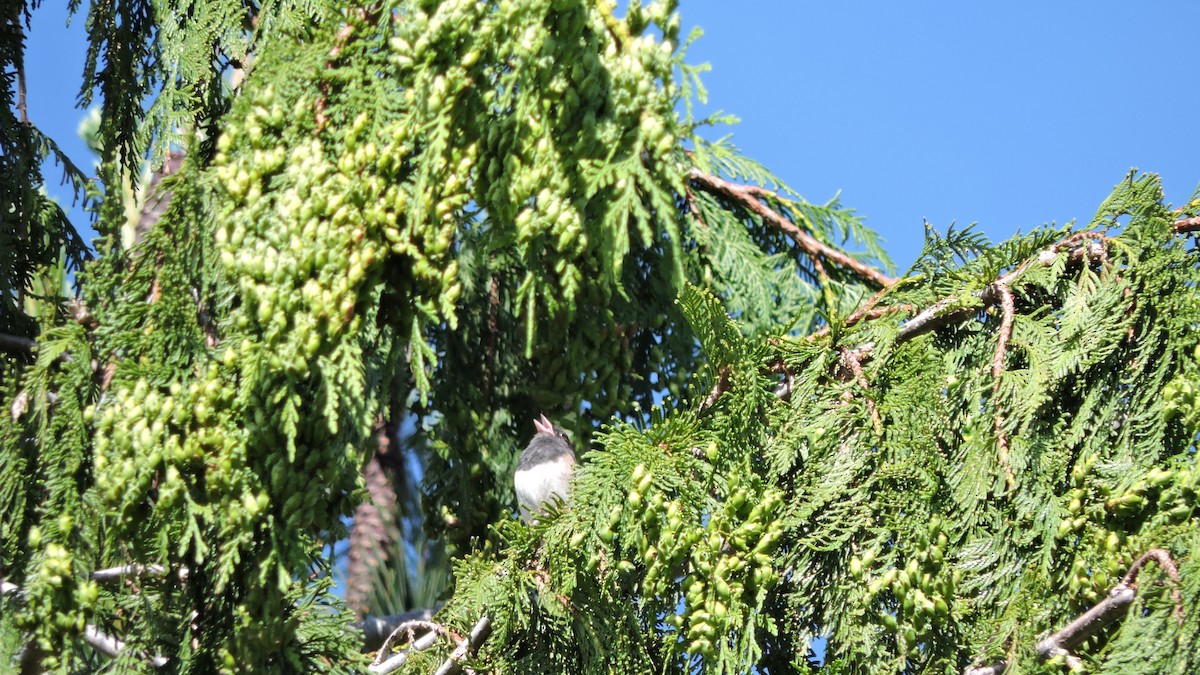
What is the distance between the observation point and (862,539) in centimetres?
196

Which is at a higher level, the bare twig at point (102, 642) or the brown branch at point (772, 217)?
the brown branch at point (772, 217)

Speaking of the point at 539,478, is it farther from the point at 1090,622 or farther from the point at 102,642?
the point at 1090,622

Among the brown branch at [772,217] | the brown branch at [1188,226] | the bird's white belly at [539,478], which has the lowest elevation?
the brown branch at [1188,226]

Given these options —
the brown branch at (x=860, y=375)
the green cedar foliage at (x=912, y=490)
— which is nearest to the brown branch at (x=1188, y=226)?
the green cedar foliage at (x=912, y=490)

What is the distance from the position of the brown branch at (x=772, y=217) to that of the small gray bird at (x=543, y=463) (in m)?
0.77

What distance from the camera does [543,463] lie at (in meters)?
3.28

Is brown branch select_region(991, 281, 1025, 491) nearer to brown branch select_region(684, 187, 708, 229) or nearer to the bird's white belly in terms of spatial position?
brown branch select_region(684, 187, 708, 229)

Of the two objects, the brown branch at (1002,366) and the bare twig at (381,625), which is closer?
the brown branch at (1002,366)

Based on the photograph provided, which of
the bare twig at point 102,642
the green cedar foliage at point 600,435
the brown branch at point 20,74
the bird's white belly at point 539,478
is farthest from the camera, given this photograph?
the bird's white belly at point 539,478

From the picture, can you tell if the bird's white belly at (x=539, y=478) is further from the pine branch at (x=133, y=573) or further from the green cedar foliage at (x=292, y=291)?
the pine branch at (x=133, y=573)

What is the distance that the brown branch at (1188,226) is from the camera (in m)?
1.98

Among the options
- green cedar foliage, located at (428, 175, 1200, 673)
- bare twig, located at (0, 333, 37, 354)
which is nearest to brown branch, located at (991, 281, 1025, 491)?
green cedar foliage, located at (428, 175, 1200, 673)

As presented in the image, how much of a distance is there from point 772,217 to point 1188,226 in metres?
1.13

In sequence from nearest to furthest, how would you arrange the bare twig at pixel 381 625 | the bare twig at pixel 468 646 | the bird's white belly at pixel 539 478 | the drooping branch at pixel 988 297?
the drooping branch at pixel 988 297 → the bare twig at pixel 468 646 → the bird's white belly at pixel 539 478 → the bare twig at pixel 381 625
